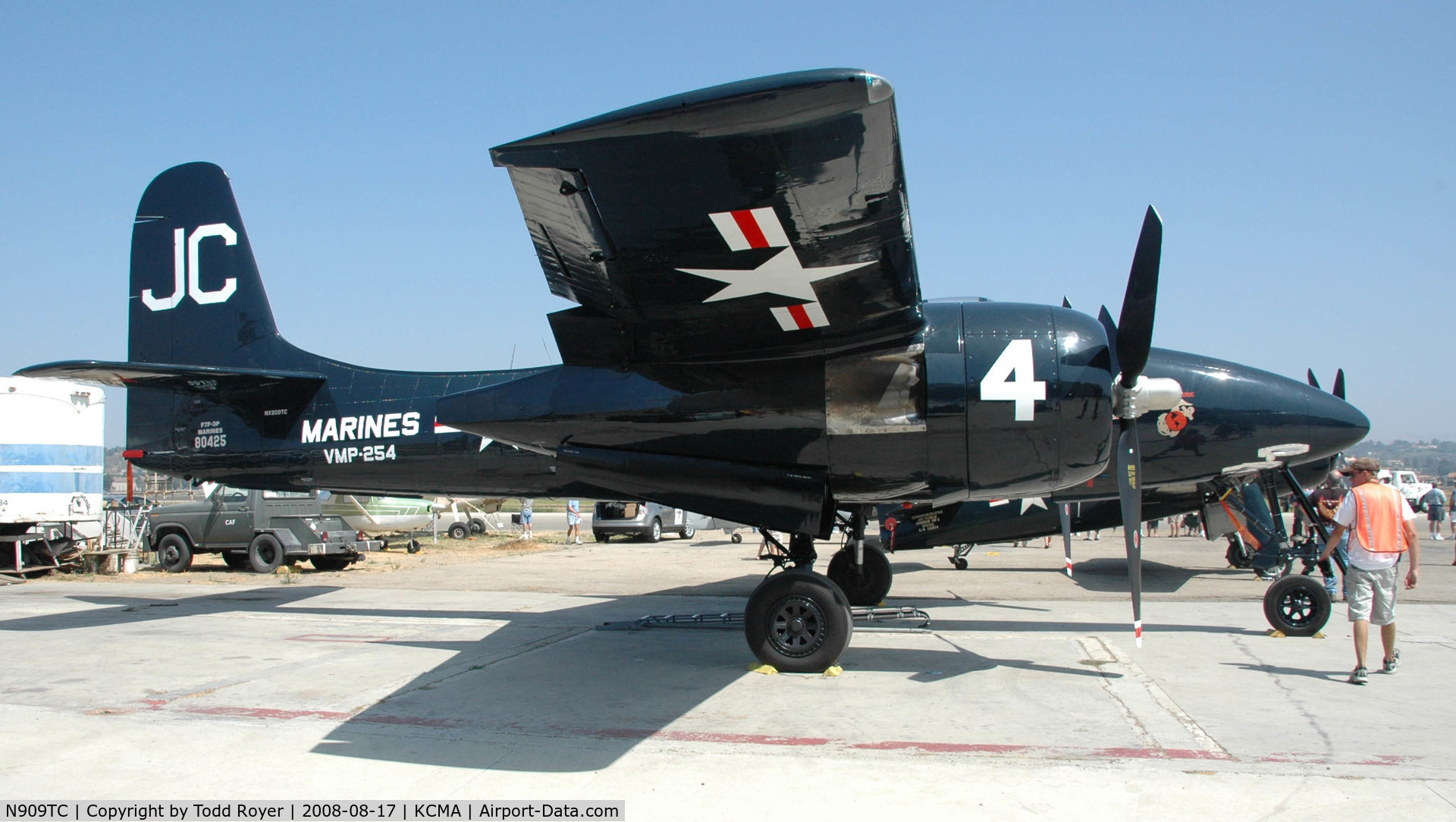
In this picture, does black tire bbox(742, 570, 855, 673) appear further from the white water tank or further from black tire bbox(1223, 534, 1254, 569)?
the white water tank

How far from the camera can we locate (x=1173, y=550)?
2280cm

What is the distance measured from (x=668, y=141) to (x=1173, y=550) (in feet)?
73.1

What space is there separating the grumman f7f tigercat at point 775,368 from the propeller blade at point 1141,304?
17 millimetres

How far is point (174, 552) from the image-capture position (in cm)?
1777

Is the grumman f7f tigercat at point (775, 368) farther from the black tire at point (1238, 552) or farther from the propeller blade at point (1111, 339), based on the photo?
the black tire at point (1238, 552)

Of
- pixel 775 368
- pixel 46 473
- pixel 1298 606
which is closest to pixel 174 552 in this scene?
pixel 46 473

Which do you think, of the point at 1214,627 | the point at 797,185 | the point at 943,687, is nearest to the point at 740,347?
the point at 797,185

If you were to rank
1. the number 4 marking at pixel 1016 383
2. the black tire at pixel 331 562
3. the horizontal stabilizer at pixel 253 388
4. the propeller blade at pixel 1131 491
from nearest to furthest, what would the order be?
the propeller blade at pixel 1131 491 < the number 4 marking at pixel 1016 383 < the horizontal stabilizer at pixel 253 388 < the black tire at pixel 331 562

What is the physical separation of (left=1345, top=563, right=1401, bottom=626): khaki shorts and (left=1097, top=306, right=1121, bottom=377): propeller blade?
243 centimetres

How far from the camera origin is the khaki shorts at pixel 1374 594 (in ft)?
22.5

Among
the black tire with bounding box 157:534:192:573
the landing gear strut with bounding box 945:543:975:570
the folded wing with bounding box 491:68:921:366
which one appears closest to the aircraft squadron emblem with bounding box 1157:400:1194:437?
the folded wing with bounding box 491:68:921:366

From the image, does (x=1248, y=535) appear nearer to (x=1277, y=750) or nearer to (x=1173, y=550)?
(x=1277, y=750)

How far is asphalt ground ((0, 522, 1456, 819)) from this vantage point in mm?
4531
